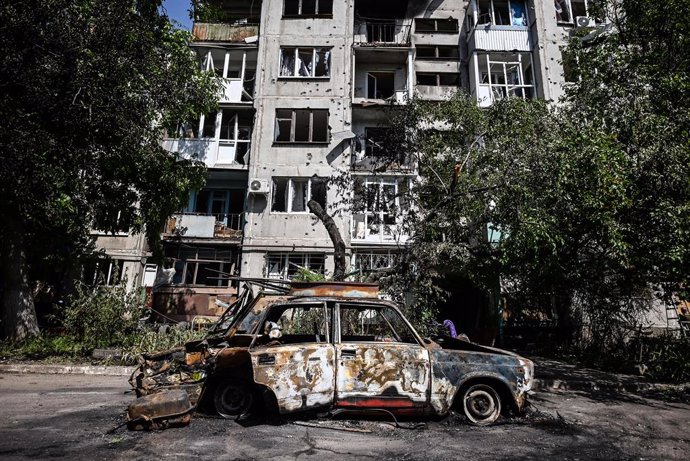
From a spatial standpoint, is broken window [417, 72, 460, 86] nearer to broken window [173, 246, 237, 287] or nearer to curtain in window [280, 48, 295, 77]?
curtain in window [280, 48, 295, 77]

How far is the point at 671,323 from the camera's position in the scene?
49.0 feet

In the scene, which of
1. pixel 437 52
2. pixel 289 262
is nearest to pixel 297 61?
pixel 437 52

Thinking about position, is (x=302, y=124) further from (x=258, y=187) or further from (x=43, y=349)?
(x=43, y=349)

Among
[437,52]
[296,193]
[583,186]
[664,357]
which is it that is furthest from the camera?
[437,52]

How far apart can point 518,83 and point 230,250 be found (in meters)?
16.2

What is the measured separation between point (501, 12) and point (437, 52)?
147 inches

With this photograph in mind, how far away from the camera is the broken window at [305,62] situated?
19.7 m

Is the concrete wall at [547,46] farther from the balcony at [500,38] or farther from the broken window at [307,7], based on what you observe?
the broken window at [307,7]

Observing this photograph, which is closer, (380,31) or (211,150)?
(211,150)

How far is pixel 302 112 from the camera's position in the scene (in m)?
19.0

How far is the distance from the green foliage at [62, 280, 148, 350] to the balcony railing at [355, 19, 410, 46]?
17388mm

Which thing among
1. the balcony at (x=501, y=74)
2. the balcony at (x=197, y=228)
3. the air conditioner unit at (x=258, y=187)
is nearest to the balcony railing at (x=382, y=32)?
the balcony at (x=501, y=74)

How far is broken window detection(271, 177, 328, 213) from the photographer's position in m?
17.8

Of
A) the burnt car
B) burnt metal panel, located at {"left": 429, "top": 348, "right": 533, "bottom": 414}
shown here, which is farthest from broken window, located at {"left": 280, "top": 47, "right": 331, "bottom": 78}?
burnt metal panel, located at {"left": 429, "top": 348, "right": 533, "bottom": 414}
